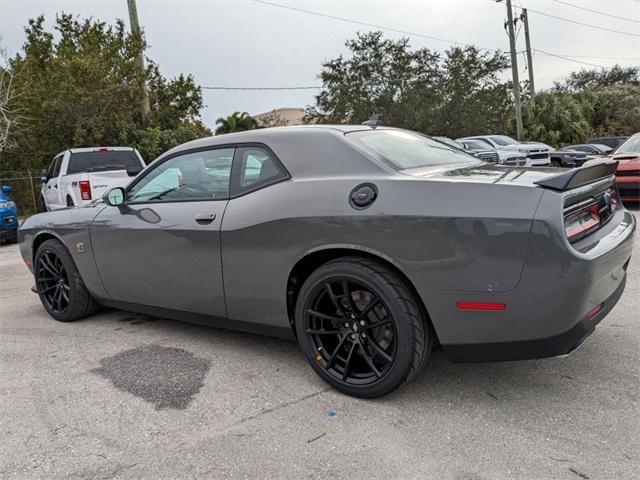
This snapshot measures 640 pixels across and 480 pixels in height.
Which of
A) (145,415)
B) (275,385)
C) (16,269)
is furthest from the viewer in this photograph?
(16,269)

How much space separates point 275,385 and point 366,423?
2.32 feet

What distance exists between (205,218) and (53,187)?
354 inches

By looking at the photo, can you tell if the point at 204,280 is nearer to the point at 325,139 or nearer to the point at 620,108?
the point at 325,139

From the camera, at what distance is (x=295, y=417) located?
2703 mm

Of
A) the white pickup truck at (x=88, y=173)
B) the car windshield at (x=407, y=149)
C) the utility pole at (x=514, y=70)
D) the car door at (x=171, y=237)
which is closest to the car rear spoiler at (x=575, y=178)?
the car windshield at (x=407, y=149)

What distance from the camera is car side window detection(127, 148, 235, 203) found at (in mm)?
3445

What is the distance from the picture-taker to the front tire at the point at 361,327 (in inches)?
103

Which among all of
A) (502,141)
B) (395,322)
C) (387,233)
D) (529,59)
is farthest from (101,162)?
(529,59)

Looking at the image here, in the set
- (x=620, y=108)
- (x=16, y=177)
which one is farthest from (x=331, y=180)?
(x=620, y=108)

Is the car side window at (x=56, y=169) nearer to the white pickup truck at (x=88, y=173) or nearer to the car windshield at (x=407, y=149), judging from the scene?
the white pickup truck at (x=88, y=173)

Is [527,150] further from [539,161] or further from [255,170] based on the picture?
[255,170]

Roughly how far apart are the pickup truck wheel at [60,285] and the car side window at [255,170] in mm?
1961

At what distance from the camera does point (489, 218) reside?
7.80 feet

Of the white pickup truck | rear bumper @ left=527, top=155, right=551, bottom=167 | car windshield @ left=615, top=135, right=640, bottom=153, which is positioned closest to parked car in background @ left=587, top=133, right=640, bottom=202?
car windshield @ left=615, top=135, right=640, bottom=153
